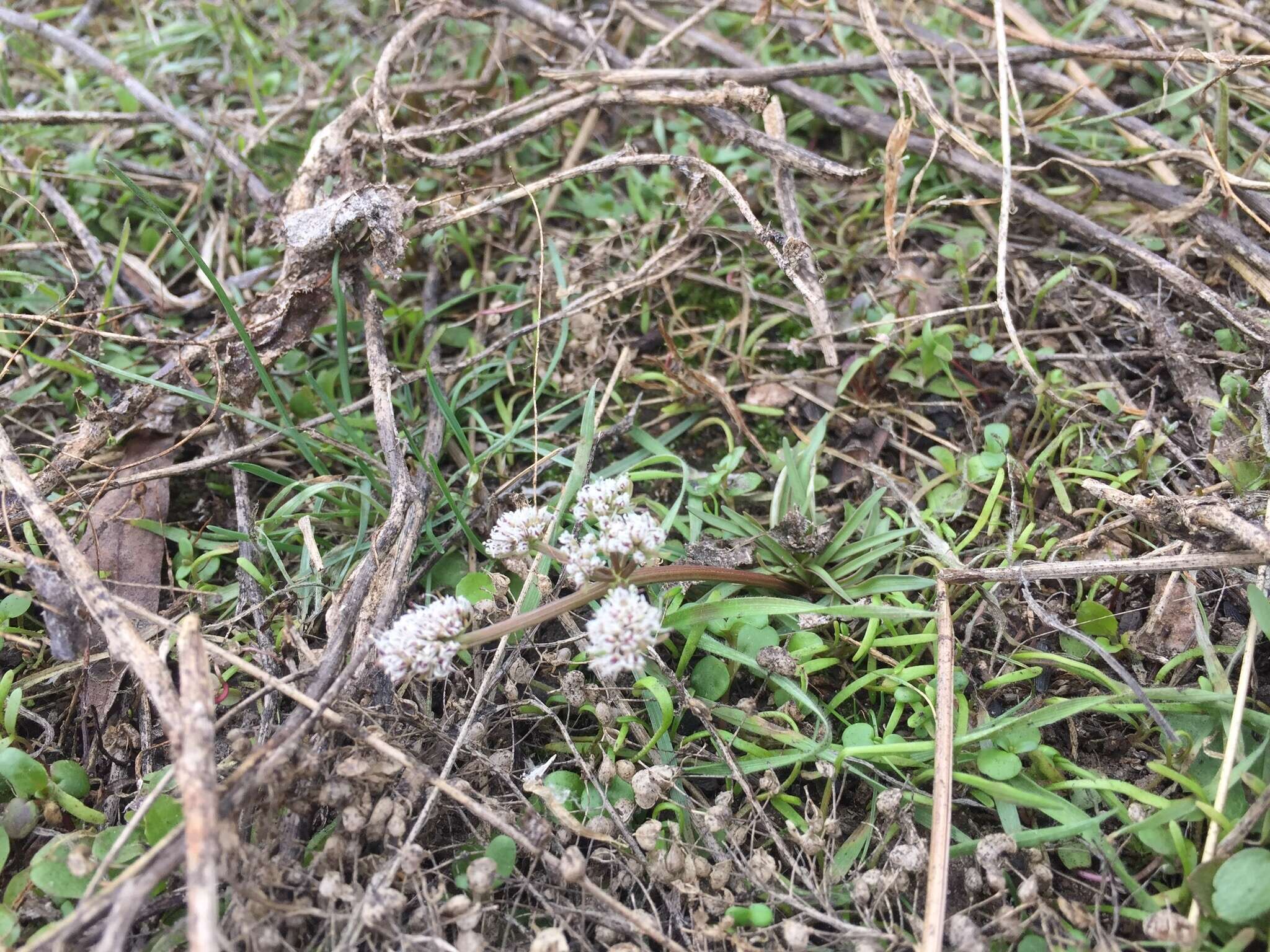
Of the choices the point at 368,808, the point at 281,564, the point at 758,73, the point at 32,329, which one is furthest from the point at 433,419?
the point at 758,73

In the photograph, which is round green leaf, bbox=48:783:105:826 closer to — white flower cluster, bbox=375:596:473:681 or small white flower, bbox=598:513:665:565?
white flower cluster, bbox=375:596:473:681

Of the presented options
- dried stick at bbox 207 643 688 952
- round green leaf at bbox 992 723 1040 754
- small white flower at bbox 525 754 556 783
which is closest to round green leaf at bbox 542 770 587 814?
small white flower at bbox 525 754 556 783

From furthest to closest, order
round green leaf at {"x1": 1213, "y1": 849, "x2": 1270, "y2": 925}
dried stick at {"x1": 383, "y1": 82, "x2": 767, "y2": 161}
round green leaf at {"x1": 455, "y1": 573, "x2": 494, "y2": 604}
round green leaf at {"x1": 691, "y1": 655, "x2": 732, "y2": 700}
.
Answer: dried stick at {"x1": 383, "y1": 82, "x2": 767, "y2": 161} < round green leaf at {"x1": 455, "y1": 573, "x2": 494, "y2": 604} < round green leaf at {"x1": 691, "y1": 655, "x2": 732, "y2": 700} < round green leaf at {"x1": 1213, "y1": 849, "x2": 1270, "y2": 925}

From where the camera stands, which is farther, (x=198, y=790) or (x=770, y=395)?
(x=770, y=395)

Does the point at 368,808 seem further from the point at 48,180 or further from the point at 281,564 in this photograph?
the point at 48,180

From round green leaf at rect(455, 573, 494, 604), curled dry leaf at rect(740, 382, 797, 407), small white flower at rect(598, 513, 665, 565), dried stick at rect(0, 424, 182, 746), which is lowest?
round green leaf at rect(455, 573, 494, 604)

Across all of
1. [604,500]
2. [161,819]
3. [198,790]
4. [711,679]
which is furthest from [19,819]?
[711,679]

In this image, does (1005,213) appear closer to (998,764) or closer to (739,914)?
(998,764)

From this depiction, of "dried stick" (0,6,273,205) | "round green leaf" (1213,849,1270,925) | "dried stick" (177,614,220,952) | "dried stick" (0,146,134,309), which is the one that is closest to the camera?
"dried stick" (177,614,220,952)
